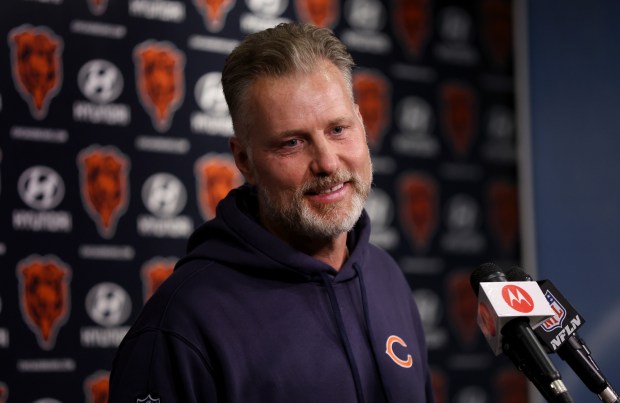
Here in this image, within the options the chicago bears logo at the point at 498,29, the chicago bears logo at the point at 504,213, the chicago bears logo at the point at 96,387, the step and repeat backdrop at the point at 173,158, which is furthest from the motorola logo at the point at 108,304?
the chicago bears logo at the point at 498,29

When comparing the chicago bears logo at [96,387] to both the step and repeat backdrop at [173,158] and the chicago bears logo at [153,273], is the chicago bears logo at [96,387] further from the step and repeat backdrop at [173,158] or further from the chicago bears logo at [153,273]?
the chicago bears logo at [153,273]

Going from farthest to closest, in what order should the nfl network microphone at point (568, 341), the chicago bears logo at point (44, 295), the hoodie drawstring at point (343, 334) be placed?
the chicago bears logo at point (44, 295) → the hoodie drawstring at point (343, 334) → the nfl network microphone at point (568, 341)

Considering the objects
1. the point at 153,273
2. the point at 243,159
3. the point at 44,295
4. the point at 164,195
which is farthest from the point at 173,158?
the point at 243,159

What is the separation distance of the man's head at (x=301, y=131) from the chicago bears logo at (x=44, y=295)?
4.57 feet

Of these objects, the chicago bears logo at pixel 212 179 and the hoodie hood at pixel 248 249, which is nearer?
the hoodie hood at pixel 248 249

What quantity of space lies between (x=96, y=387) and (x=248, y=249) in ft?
4.82

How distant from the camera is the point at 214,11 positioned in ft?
10.7

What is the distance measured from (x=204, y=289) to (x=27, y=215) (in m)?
Answer: 1.45

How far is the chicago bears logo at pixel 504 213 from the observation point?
3.90 meters

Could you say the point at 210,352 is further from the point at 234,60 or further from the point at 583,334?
the point at 583,334

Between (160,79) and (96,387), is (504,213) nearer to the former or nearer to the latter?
(160,79)

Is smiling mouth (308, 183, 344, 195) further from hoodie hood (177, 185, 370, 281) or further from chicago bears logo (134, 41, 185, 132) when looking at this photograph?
chicago bears logo (134, 41, 185, 132)

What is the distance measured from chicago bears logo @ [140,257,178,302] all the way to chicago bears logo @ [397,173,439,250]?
109 centimetres

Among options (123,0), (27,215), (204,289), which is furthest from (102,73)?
(204,289)
